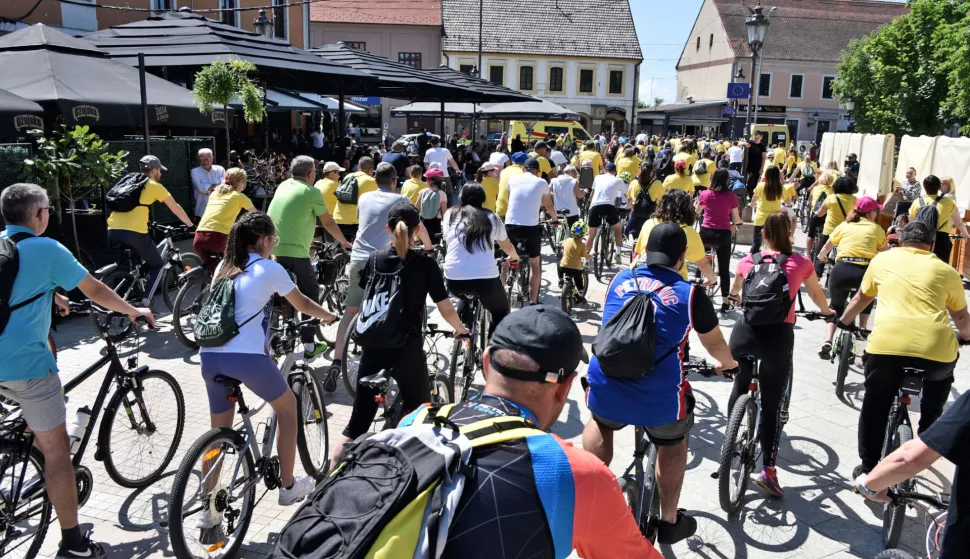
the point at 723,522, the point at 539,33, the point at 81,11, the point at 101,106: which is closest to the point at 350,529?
the point at 723,522

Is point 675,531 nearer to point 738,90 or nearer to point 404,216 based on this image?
point 404,216

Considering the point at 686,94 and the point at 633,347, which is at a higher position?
the point at 686,94

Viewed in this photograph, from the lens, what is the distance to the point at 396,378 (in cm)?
452

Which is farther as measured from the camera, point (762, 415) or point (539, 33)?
point (539, 33)

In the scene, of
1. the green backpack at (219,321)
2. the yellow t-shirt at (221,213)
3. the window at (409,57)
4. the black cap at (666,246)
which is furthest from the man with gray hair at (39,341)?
the window at (409,57)

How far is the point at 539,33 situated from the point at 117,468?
51.1m

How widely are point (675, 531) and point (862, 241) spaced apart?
467 centimetres

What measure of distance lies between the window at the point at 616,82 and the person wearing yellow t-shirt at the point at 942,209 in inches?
1746

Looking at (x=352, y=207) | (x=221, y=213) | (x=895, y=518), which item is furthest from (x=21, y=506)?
(x=352, y=207)

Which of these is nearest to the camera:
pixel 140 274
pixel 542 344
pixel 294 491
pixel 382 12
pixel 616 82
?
pixel 542 344

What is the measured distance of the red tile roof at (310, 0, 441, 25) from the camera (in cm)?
4841

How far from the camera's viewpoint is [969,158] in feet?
45.5

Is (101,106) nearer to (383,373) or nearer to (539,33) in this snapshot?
(383,373)

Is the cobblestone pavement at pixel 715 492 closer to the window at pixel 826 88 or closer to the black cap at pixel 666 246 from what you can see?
the black cap at pixel 666 246
